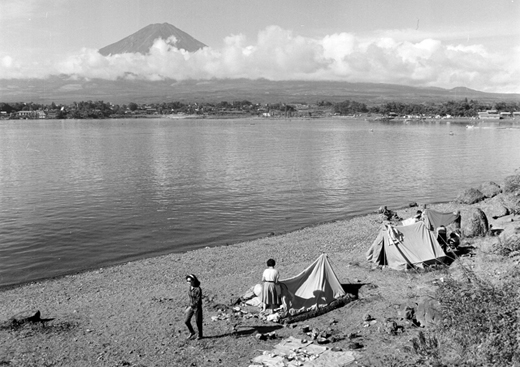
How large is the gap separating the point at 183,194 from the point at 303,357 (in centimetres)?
2815

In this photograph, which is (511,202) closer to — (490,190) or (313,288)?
(490,190)

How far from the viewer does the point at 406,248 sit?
17.1m

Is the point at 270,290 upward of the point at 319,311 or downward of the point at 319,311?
upward

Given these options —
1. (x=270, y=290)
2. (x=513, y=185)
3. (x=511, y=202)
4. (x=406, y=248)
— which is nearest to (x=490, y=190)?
(x=513, y=185)

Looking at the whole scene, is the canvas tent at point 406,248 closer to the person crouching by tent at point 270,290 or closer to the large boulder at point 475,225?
the large boulder at point 475,225

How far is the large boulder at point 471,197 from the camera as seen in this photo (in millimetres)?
31594

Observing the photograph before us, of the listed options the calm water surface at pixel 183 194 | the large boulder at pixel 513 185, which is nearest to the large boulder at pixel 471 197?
the large boulder at pixel 513 185

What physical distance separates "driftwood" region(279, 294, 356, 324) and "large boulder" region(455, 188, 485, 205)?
2030 centimetres

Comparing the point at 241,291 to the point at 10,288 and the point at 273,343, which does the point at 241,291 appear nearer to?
the point at 273,343

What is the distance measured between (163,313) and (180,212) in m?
17.9

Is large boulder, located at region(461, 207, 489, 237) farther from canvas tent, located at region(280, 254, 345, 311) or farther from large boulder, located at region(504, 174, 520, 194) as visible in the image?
canvas tent, located at region(280, 254, 345, 311)

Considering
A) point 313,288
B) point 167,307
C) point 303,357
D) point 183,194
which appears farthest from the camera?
point 183,194

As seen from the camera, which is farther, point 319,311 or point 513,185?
point 513,185

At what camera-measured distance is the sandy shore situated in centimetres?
1169
